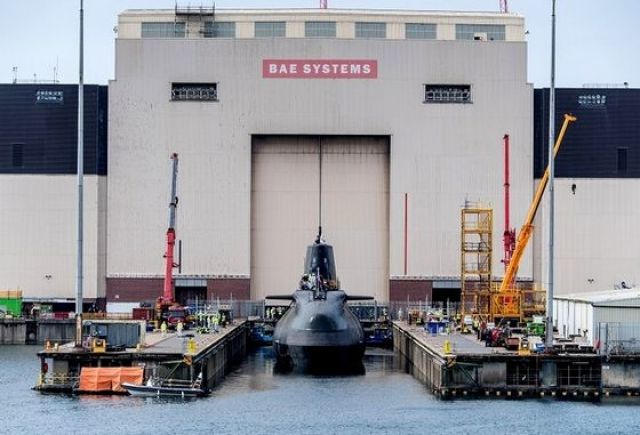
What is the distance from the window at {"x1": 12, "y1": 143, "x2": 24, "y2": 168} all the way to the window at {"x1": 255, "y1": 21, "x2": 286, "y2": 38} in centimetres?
2009

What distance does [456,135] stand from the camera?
326 ft

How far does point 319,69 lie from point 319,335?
30390mm

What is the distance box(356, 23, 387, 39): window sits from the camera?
105m

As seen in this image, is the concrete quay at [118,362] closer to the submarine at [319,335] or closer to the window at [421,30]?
the submarine at [319,335]

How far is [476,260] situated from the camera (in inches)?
3903

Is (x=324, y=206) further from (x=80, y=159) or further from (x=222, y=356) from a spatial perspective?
(x=80, y=159)

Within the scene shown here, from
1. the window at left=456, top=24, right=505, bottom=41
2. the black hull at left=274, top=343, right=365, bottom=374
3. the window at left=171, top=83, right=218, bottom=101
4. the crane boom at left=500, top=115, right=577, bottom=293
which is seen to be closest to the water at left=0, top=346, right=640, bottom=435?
the black hull at left=274, top=343, right=365, bottom=374

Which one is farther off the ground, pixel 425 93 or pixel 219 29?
pixel 219 29

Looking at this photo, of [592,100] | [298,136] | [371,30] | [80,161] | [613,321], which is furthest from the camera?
[371,30]

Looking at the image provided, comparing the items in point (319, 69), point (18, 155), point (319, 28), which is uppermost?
point (319, 28)

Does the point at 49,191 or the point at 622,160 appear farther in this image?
the point at 622,160

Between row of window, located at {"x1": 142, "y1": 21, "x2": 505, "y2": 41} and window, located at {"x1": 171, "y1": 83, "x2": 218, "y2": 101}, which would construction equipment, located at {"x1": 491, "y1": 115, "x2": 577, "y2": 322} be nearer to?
row of window, located at {"x1": 142, "y1": 21, "x2": 505, "y2": 41}

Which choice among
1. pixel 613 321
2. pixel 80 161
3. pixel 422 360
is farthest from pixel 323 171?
pixel 80 161

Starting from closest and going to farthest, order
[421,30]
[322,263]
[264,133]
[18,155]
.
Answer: [322,263] < [264,133] < [18,155] < [421,30]
